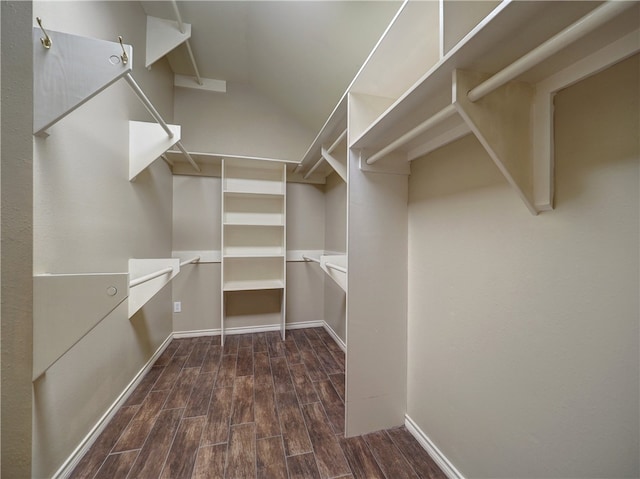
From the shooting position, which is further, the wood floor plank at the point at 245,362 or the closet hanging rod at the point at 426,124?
the wood floor plank at the point at 245,362

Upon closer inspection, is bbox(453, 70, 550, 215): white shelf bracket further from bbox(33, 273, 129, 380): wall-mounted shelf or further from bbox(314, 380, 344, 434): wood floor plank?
bbox(314, 380, 344, 434): wood floor plank

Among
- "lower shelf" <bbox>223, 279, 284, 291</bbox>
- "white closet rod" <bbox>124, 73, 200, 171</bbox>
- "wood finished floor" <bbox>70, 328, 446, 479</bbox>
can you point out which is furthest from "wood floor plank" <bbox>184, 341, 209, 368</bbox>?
"white closet rod" <bbox>124, 73, 200, 171</bbox>

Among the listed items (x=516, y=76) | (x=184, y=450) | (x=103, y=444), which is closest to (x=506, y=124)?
(x=516, y=76)

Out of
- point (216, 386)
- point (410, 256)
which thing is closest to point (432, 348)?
point (410, 256)

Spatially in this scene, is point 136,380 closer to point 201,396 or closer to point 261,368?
point 201,396

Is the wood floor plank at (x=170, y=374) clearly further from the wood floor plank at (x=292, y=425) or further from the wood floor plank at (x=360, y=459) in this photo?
the wood floor plank at (x=360, y=459)

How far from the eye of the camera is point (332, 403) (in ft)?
5.27

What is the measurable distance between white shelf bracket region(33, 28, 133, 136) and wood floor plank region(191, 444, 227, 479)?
1639mm

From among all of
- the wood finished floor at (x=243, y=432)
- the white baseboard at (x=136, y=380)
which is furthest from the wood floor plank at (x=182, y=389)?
the white baseboard at (x=136, y=380)

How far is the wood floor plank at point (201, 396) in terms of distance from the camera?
153 centimetres

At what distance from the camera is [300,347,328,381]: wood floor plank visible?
1922 mm

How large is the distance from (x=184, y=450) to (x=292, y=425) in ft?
1.93

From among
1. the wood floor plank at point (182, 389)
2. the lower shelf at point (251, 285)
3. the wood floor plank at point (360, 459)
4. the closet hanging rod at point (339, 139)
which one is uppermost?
the closet hanging rod at point (339, 139)

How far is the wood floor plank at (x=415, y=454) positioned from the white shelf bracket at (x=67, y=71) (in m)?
2.19
